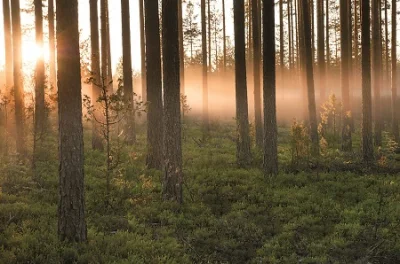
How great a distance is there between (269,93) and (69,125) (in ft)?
28.5

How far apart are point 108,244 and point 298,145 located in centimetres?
942

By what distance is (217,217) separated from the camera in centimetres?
985

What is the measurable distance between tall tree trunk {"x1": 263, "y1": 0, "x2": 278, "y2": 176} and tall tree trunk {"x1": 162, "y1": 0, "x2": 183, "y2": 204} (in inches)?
171

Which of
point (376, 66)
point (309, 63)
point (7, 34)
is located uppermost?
point (7, 34)

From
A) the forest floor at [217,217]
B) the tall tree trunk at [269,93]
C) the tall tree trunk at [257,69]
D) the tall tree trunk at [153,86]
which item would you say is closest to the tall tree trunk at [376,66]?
the tall tree trunk at [257,69]

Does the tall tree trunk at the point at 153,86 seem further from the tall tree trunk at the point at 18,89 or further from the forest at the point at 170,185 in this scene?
the tall tree trunk at the point at 18,89

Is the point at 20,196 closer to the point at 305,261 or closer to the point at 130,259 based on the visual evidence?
the point at 130,259

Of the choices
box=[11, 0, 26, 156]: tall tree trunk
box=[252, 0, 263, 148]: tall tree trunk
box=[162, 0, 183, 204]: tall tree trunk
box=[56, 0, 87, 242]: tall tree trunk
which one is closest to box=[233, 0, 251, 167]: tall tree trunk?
box=[252, 0, 263, 148]: tall tree trunk

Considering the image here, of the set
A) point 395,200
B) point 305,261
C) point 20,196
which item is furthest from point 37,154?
point 395,200

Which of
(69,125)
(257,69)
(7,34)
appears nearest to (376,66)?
(257,69)

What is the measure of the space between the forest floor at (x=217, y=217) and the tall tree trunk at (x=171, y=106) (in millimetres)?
580

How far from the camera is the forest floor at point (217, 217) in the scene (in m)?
7.32

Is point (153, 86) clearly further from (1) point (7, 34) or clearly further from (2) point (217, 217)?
(1) point (7, 34)

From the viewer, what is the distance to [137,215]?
31.2ft
